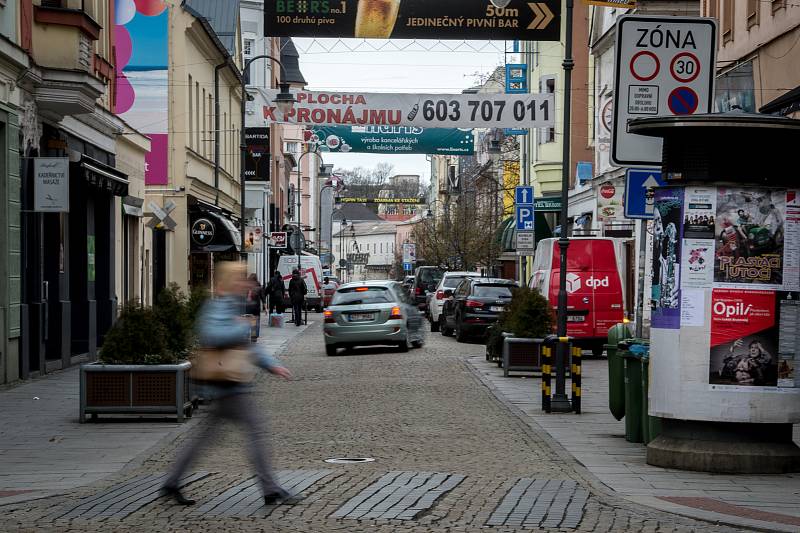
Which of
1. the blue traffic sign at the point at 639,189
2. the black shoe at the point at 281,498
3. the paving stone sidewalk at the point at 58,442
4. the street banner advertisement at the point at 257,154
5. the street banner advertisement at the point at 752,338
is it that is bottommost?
the paving stone sidewalk at the point at 58,442

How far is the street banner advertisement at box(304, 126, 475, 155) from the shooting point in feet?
105

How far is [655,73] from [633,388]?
3.00m

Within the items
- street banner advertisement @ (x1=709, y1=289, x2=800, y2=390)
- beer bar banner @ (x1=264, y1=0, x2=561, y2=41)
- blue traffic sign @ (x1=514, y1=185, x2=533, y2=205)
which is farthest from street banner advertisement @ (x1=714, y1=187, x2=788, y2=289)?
blue traffic sign @ (x1=514, y1=185, x2=533, y2=205)

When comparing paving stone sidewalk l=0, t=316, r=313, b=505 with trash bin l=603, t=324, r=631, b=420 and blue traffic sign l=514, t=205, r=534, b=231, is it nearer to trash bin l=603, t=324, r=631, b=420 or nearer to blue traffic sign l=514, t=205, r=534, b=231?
trash bin l=603, t=324, r=631, b=420

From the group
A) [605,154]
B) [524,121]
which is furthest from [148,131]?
[524,121]

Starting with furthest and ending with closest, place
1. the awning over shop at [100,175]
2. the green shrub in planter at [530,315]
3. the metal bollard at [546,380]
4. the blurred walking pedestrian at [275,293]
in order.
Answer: the blurred walking pedestrian at [275,293], the awning over shop at [100,175], the green shrub in planter at [530,315], the metal bollard at [546,380]

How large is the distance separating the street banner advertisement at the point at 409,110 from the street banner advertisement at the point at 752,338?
49.7 ft

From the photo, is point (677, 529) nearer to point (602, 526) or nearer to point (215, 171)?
point (602, 526)

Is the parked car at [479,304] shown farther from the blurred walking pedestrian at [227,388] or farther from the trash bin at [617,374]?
the blurred walking pedestrian at [227,388]

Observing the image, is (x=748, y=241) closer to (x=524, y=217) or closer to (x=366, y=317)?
(x=366, y=317)

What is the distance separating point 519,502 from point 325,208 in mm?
137943

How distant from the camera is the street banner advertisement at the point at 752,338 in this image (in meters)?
11.0

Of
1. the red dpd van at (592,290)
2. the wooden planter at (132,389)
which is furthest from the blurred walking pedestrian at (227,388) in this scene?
the red dpd van at (592,290)

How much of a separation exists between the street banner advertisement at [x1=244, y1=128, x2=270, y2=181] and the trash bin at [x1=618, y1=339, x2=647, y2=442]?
4040 centimetres
